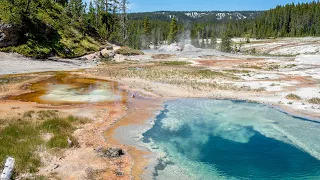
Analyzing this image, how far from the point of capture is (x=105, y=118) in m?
22.8

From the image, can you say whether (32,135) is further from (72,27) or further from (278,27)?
(278,27)

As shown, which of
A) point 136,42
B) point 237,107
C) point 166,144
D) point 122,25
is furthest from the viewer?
point 136,42

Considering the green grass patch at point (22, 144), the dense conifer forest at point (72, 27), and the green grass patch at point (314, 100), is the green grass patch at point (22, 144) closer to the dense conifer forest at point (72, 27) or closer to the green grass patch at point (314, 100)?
the green grass patch at point (314, 100)

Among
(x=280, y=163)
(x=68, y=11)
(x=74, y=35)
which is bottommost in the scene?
(x=280, y=163)

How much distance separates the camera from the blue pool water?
14.5 m

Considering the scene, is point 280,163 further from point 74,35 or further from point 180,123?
point 74,35

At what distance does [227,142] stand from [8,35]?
1958 inches

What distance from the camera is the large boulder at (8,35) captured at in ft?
180

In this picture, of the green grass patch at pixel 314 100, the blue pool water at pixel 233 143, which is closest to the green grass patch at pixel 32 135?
the blue pool water at pixel 233 143

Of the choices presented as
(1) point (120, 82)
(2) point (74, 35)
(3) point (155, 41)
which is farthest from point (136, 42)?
(1) point (120, 82)

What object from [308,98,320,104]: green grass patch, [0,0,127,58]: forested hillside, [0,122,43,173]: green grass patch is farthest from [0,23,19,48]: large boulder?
[308,98,320,104]: green grass patch

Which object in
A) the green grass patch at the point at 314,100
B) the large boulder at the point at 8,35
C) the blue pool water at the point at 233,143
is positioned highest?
the large boulder at the point at 8,35

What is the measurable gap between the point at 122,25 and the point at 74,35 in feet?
114

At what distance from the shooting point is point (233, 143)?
60.9 feet
